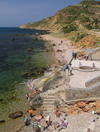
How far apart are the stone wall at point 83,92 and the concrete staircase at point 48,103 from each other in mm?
1834

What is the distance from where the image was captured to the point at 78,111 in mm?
12195

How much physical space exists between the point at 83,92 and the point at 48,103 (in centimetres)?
347

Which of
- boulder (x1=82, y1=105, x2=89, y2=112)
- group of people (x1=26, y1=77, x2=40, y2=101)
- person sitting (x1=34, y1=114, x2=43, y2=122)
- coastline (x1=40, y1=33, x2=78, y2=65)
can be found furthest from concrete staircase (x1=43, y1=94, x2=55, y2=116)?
coastline (x1=40, y1=33, x2=78, y2=65)

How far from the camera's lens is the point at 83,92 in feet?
41.6

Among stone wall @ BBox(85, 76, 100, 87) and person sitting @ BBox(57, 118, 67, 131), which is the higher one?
stone wall @ BBox(85, 76, 100, 87)

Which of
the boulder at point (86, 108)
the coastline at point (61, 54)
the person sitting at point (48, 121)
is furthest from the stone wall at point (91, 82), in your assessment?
the coastline at point (61, 54)

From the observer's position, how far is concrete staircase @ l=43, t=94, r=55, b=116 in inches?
519

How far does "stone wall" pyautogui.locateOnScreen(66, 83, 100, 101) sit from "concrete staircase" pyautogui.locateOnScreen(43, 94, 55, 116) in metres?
1.83

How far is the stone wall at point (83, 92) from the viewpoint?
12625 millimetres

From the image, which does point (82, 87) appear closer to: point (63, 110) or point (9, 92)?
point (63, 110)

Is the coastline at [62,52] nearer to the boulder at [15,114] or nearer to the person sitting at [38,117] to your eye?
the boulder at [15,114]

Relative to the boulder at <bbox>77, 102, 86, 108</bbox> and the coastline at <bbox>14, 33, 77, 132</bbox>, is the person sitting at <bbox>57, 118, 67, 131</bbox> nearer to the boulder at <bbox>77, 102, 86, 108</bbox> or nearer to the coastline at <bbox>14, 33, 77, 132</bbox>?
the boulder at <bbox>77, 102, 86, 108</bbox>

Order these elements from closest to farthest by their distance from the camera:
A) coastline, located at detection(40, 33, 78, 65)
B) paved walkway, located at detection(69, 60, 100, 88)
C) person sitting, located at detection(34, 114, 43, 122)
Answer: person sitting, located at detection(34, 114, 43, 122), paved walkway, located at detection(69, 60, 100, 88), coastline, located at detection(40, 33, 78, 65)

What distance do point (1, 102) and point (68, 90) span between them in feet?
25.4
